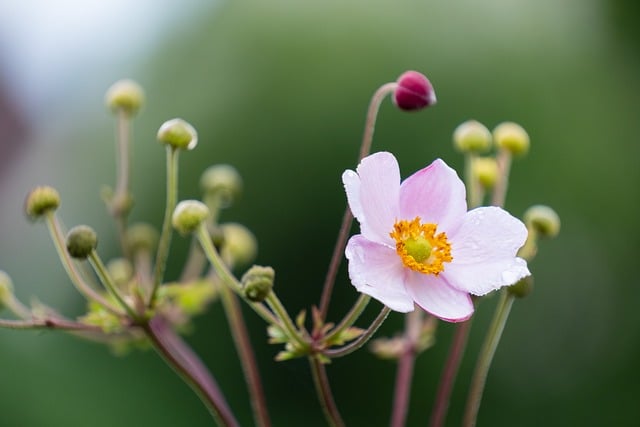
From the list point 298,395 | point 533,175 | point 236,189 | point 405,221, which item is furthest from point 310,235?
point 405,221

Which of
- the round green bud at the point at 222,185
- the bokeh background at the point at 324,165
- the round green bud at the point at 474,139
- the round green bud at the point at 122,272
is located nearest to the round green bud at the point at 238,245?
the round green bud at the point at 222,185

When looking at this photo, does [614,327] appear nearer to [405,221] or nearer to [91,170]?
[91,170]

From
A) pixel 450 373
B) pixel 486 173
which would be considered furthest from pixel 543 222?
pixel 450 373

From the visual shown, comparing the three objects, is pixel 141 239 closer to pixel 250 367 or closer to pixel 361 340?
pixel 250 367

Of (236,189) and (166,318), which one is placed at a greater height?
(236,189)

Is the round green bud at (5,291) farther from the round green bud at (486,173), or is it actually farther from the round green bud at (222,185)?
the round green bud at (486,173)

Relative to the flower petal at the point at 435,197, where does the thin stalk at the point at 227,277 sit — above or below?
below

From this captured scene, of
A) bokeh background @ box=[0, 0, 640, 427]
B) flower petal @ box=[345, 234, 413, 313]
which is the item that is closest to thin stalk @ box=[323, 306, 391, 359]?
flower petal @ box=[345, 234, 413, 313]

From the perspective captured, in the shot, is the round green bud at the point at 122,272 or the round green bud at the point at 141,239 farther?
the round green bud at the point at 141,239
